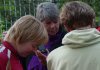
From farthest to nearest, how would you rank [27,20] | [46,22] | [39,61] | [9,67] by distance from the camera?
[46,22], [39,61], [27,20], [9,67]

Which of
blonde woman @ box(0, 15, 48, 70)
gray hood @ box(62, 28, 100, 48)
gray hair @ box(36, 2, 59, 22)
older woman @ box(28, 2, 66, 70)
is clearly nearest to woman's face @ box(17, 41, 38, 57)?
blonde woman @ box(0, 15, 48, 70)

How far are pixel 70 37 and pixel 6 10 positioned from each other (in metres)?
3.81

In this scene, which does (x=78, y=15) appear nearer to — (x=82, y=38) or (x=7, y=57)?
(x=82, y=38)

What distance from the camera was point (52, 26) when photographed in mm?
4070

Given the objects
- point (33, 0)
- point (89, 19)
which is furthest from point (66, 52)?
point (33, 0)

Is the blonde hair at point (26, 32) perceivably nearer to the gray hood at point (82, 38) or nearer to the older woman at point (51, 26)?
the gray hood at point (82, 38)

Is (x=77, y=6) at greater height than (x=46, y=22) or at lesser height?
greater

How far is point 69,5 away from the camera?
330 centimetres

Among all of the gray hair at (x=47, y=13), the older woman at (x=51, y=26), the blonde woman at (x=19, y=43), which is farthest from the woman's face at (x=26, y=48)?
the gray hair at (x=47, y=13)

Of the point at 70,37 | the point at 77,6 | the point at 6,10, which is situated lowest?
the point at 6,10

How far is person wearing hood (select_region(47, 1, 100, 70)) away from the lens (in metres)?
3.04

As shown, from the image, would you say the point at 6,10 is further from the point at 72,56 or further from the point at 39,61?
the point at 72,56

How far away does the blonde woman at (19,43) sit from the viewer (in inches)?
122

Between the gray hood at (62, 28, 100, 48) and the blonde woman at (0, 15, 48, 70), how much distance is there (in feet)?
0.99
